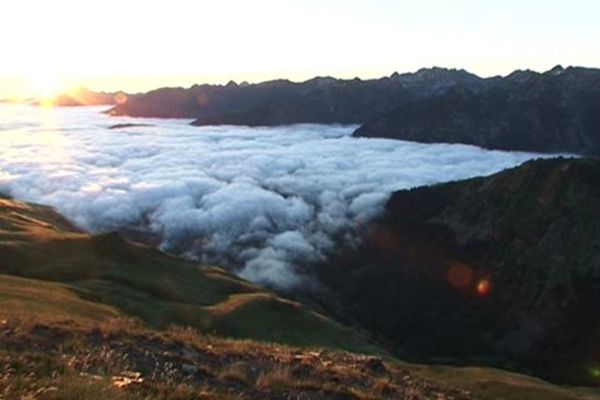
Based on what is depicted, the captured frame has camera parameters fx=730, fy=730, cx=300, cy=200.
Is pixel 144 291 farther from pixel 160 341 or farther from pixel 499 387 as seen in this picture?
pixel 160 341

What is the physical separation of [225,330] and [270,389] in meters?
55.7

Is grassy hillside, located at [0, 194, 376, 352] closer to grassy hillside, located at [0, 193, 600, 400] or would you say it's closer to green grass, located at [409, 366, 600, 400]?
grassy hillside, located at [0, 193, 600, 400]

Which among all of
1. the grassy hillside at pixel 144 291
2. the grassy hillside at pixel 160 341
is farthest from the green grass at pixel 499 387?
the grassy hillside at pixel 144 291

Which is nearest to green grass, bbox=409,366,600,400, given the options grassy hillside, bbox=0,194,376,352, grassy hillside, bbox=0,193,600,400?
grassy hillside, bbox=0,193,600,400

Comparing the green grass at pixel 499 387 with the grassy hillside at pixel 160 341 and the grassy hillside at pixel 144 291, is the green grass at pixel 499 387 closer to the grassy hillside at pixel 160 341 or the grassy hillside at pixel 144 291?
the grassy hillside at pixel 160 341

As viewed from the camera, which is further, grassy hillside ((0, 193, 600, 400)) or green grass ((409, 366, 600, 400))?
green grass ((409, 366, 600, 400))

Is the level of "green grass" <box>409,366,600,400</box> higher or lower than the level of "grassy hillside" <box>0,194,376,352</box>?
higher

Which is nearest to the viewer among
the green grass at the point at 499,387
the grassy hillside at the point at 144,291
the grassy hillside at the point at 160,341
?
the grassy hillside at the point at 160,341

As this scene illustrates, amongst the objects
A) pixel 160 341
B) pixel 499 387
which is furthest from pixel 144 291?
pixel 160 341

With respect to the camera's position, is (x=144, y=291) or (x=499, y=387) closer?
(x=499, y=387)

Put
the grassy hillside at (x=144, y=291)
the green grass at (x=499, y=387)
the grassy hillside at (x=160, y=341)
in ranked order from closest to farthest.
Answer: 1. the grassy hillside at (x=160, y=341)
2. the green grass at (x=499, y=387)
3. the grassy hillside at (x=144, y=291)

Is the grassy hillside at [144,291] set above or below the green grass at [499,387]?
below

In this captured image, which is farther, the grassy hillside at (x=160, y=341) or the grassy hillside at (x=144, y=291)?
the grassy hillside at (x=144, y=291)

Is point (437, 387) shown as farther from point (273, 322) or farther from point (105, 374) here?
point (273, 322)
